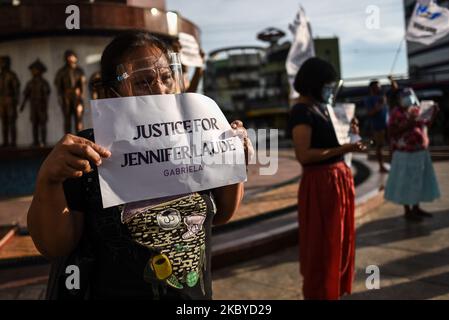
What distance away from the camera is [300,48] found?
5.77 metres

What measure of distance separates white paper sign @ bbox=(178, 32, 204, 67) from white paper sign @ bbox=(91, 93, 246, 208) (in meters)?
2.62

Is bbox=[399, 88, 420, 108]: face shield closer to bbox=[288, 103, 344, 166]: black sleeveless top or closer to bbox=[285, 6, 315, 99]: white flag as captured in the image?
bbox=[285, 6, 315, 99]: white flag

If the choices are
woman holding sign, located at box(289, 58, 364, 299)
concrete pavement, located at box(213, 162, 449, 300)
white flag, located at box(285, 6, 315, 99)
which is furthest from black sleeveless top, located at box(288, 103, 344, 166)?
white flag, located at box(285, 6, 315, 99)

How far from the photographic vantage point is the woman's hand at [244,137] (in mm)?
1307

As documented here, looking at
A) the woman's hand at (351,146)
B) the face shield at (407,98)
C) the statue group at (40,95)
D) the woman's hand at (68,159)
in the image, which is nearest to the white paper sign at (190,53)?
the woman's hand at (351,146)

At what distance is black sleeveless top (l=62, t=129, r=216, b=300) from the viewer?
→ 1.19 metres

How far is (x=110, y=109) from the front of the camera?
1137mm

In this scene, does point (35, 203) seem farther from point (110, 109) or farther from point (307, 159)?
point (307, 159)

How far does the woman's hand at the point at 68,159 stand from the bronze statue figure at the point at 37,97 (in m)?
6.73

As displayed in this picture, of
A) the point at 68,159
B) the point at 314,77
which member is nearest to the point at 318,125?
the point at 314,77

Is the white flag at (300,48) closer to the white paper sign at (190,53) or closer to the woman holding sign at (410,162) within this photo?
the woman holding sign at (410,162)
